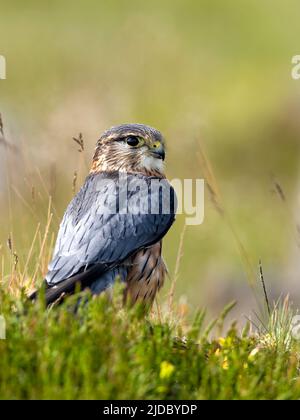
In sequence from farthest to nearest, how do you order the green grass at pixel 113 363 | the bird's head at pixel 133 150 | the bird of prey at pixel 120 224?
1. the bird's head at pixel 133 150
2. the bird of prey at pixel 120 224
3. the green grass at pixel 113 363

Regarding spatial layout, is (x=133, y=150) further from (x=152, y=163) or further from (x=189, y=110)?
(x=189, y=110)

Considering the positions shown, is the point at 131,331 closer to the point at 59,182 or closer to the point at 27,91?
the point at 59,182

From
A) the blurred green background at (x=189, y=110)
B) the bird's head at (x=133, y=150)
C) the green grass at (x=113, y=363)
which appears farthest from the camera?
the blurred green background at (x=189, y=110)

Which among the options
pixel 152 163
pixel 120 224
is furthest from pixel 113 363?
pixel 152 163

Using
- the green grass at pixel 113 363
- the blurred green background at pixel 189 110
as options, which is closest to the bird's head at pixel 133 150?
the green grass at pixel 113 363

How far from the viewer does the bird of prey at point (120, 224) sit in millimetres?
5844

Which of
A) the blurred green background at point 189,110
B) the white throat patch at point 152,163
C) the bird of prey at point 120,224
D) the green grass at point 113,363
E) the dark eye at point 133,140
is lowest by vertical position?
the green grass at point 113,363

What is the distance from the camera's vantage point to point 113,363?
14.0 ft

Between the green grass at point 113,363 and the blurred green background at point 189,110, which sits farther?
the blurred green background at point 189,110

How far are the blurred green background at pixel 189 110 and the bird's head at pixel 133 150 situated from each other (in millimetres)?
4167

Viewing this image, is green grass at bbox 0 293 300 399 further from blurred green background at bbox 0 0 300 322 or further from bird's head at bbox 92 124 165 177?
blurred green background at bbox 0 0 300 322

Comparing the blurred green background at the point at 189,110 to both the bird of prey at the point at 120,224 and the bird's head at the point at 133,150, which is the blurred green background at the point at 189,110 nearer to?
the bird's head at the point at 133,150
